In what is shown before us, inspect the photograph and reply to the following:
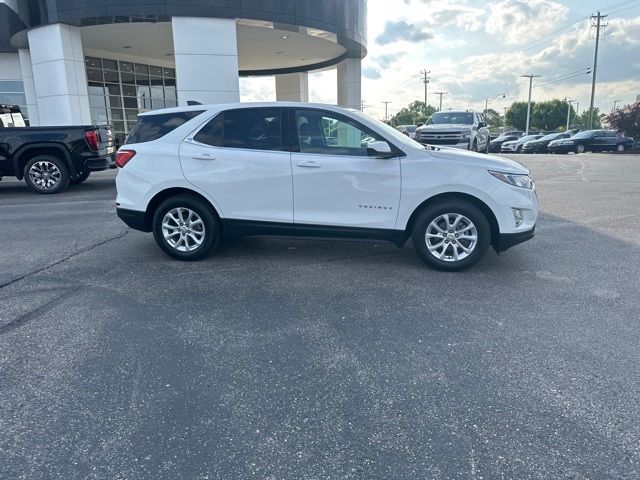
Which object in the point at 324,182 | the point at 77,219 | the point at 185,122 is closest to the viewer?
the point at 324,182

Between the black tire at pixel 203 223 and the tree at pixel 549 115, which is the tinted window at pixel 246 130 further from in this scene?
the tree at pixel 549 115

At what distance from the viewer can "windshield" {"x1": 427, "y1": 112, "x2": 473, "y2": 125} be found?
63.4ft

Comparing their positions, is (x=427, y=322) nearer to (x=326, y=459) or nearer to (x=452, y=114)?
(x=326, y=459)

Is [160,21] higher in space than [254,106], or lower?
higher

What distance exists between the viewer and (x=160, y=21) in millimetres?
15492

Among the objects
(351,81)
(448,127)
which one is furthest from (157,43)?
(448,127)

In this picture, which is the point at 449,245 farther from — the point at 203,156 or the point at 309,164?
the point at 203,156

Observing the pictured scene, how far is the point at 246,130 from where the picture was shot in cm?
576

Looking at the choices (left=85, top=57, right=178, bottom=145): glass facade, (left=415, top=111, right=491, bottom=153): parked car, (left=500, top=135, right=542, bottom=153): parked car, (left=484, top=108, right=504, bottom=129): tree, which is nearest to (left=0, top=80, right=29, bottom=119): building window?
(left=85, top=57, right=178, bottom=145): glass facade

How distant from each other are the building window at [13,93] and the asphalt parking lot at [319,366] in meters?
21.5

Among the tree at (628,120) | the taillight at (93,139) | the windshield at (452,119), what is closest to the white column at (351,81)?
the windshield at (452,119)

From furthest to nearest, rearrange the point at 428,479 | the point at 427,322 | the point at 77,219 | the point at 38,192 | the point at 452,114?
the point at 452,114, the point at 38,192, the point at 77,219, the point at 427,322, the point at 428,479

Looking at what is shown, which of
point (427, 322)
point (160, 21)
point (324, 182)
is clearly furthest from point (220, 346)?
point (160, 21)

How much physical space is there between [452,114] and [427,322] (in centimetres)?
1716
